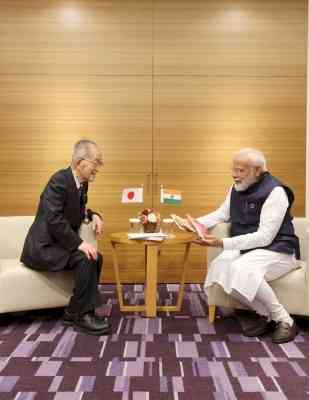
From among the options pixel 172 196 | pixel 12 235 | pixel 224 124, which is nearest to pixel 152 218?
pixel 172 196

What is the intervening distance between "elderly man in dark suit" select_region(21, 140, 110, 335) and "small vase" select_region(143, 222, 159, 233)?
545mm

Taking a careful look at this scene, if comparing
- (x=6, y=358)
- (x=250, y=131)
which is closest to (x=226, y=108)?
(x=250, y=131)

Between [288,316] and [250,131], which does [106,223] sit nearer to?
[250,131]

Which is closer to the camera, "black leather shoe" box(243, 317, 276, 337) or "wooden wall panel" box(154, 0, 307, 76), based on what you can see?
"black leather shoe" box(243, 317, 276, 337)

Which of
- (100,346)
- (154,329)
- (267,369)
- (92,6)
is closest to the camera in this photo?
(267,369)

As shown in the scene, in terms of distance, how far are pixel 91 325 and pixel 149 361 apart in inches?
30.0

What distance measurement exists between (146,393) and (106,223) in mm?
3106

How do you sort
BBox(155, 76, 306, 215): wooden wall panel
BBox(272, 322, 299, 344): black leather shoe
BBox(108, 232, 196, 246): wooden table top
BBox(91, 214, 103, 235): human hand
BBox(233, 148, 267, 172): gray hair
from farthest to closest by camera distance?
BBox(155, 76, 306, 215): wooden wall panel → BBox(91, 214, 103, 235): human hand → BBox(108, 232, 196, 246): wooden table top → BBox(233, 148, 267, 172): gray hair → BBox(272, 322, 299, 344): black leather shoe

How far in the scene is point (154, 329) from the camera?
4.14 m

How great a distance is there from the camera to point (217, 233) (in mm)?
4594

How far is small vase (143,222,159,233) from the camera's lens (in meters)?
4.64

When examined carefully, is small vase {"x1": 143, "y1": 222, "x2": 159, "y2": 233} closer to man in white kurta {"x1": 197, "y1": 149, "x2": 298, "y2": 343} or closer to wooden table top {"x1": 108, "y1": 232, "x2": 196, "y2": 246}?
wooden table top {"x1": 108, "y1": 232, "x2": 196, "y2": 246}

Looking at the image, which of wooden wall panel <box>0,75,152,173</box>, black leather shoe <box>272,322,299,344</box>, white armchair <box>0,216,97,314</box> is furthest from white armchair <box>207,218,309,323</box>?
wooden wall panel <box>0,75,152,173</box>

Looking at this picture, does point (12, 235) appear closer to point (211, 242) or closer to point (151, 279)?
point (151, 279)
